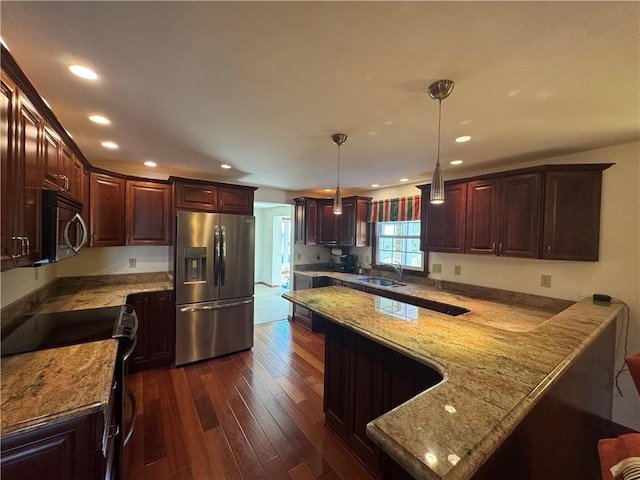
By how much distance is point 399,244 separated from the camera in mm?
4324

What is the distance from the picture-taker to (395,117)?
1.88 meters

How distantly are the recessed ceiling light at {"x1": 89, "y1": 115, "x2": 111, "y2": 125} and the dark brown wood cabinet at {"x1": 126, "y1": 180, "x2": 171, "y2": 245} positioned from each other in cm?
123

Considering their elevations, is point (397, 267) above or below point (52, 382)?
above

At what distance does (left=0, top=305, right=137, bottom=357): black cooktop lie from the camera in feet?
5.22

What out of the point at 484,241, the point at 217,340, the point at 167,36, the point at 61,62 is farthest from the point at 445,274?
the point at 61,62

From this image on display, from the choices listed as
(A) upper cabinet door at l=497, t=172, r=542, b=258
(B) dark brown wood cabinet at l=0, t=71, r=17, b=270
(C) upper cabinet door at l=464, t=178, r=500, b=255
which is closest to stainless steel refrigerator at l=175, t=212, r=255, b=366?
(B) dark brown wood cabinet at l=0, t=71, r=17, b=270

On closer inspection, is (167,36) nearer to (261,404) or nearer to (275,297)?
(261,404)

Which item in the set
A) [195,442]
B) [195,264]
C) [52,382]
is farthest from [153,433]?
[195,264]

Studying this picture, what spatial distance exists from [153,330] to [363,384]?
8.33ft

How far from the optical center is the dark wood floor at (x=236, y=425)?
1.77 m

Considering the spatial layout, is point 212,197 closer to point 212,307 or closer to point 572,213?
point 212,307

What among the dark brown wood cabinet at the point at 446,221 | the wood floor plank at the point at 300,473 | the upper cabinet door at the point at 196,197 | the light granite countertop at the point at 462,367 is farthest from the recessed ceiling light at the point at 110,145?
the dark brown wood cabinet at the point at 446,221

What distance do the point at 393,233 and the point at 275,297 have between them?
3.51 meters

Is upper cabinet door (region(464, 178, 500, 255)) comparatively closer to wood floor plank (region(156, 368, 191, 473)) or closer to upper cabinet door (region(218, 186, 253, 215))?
upper cabinet door (region(218, 186, 253, 215))
